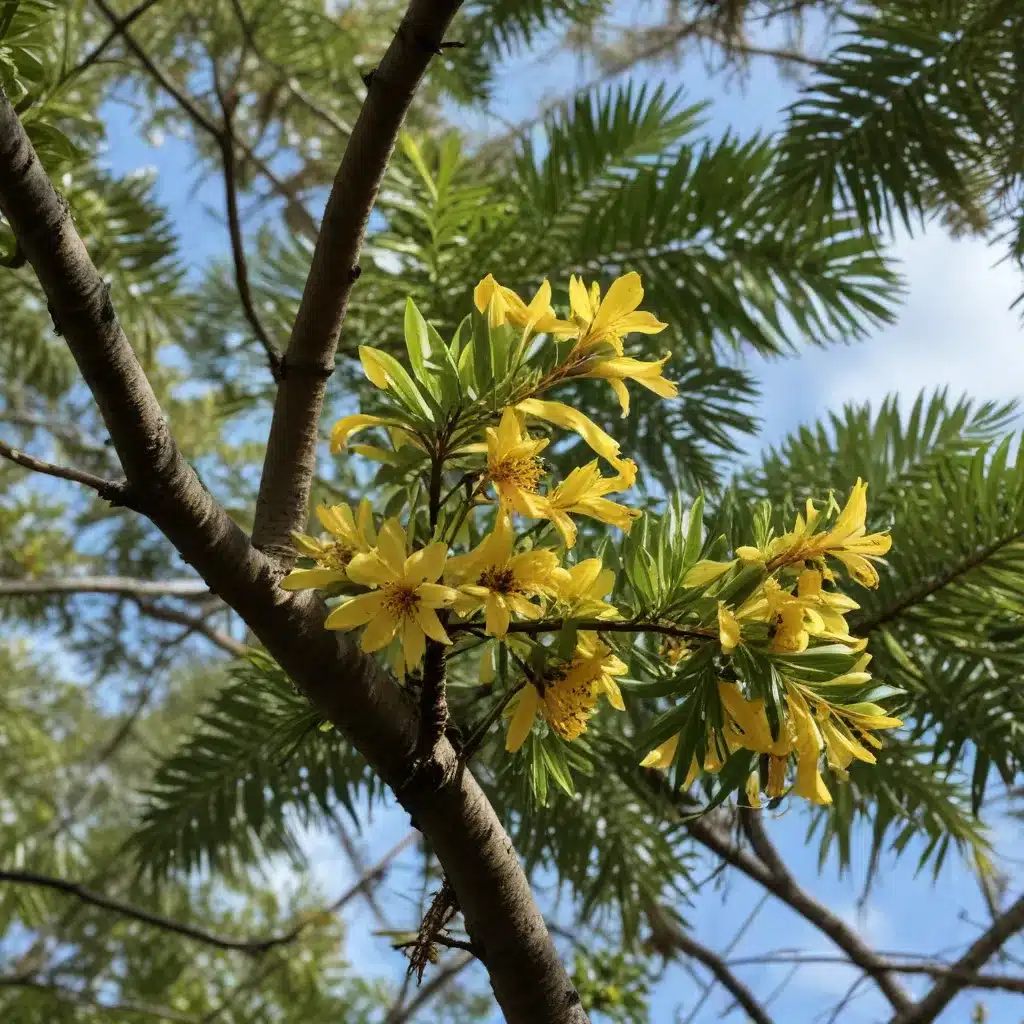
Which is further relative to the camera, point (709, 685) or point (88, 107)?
point (88, 107)

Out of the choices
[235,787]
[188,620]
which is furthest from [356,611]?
[188,620]

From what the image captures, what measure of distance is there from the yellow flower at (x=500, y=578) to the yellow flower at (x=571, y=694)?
3 centimetres

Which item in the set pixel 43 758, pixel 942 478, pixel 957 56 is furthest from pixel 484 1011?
pixel 957 56

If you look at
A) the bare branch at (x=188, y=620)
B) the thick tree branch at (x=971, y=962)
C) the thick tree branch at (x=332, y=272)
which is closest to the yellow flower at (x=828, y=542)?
the thick tree branch at (x=332, y=272)

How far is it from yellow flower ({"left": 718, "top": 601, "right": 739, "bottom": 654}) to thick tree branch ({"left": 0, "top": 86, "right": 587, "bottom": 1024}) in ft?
0.54

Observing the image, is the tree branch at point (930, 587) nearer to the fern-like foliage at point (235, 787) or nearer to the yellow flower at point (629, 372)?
the yellow flower at point (629, 372)

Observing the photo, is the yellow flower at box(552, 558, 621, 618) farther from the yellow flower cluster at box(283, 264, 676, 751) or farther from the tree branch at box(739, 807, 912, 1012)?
the tree branch at box(739, 807, 912, 1012)

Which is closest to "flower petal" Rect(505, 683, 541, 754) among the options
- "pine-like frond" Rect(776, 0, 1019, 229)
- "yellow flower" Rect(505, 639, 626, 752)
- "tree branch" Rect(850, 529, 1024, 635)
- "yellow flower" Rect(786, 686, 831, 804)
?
"yellow flower" Rect(505, 639, 626, 752)

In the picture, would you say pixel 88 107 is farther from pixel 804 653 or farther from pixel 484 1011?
pixel 484 1011

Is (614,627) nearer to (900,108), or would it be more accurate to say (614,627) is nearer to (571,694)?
(571,694)

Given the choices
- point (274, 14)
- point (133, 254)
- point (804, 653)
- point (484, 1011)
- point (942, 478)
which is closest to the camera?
point (804, 653)

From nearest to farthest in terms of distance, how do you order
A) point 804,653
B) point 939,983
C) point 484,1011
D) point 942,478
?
point 804,653 → point 942,478 → point 939,983 → point 484,1011

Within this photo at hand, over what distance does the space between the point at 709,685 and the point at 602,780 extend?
1.73 feet

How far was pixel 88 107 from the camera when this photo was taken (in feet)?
6.48
